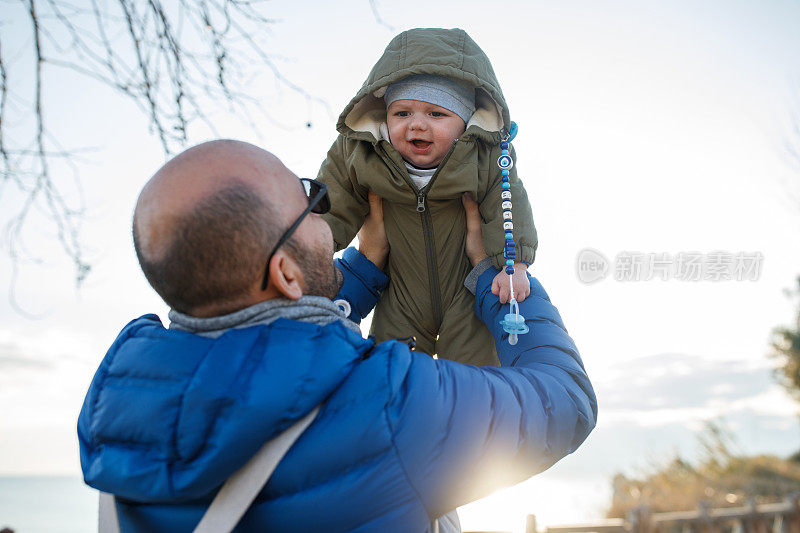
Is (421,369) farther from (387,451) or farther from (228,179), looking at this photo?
(228,179)

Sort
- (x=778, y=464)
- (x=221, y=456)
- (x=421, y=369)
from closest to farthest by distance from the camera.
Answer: (x=221, y=456)
(x=421, y=369)
(x=778, y=464)

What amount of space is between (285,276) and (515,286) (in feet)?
2.94

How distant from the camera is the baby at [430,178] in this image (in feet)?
6.54

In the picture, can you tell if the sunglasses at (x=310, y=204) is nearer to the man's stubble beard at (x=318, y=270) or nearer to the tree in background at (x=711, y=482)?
the man's stubble beard at (x=318, y=270)

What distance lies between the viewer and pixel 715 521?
22.2 ft

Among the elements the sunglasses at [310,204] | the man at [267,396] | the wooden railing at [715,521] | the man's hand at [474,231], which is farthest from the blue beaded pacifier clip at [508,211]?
the wooden railing at [715,521]

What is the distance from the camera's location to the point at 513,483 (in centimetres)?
128

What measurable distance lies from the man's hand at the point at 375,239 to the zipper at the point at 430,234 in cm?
18

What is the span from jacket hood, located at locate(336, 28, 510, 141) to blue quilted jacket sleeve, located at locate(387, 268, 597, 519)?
1.01 meters

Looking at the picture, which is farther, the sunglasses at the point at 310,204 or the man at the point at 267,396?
the sunglasses at the point at 310,204

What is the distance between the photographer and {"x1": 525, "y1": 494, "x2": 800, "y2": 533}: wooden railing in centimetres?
634

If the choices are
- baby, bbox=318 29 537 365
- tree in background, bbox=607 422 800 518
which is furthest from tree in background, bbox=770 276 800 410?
Answer: baby, bbox=318 29 537 365

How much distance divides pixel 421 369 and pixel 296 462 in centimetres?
29

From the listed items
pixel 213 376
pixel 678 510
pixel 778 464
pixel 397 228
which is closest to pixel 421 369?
pixel 213 376
